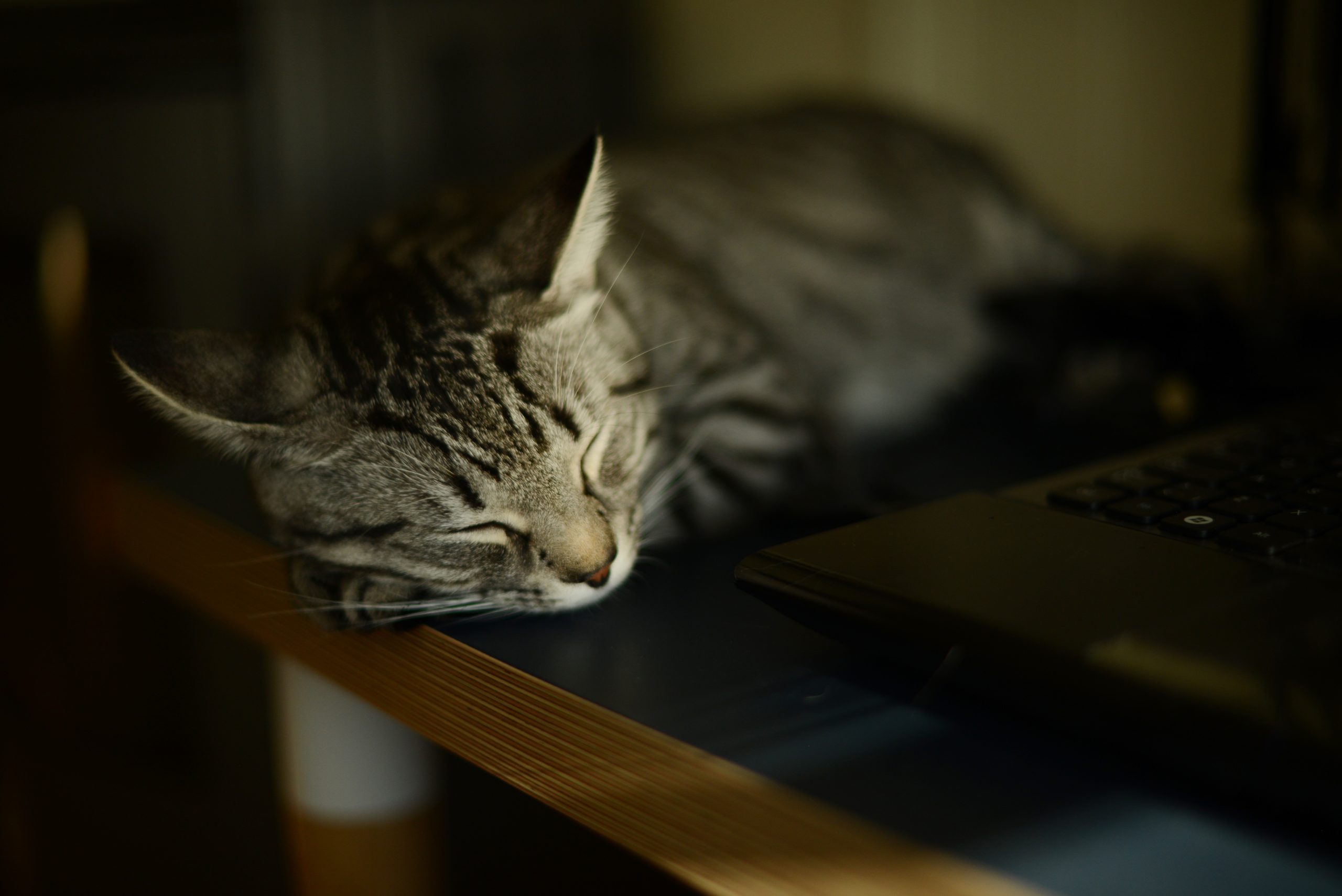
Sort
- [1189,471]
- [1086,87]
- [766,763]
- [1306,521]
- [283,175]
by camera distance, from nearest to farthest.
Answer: [766,763]
[1306,521]
[1189,471]
[1086,87]
[283,175]

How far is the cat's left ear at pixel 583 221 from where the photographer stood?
809 mm

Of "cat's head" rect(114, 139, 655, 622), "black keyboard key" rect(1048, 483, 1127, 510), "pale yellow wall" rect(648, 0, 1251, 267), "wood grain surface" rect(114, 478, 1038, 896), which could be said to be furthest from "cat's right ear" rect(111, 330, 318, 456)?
"pale yellow wall" rect(648, 0, 1251, 267)

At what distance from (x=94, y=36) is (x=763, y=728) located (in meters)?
1.67

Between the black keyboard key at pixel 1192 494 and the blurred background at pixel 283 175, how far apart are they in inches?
24.8

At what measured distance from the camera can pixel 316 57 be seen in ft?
6.17

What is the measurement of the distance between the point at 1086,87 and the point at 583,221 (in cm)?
115

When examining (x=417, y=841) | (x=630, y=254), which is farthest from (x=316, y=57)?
(x=417, y=841)

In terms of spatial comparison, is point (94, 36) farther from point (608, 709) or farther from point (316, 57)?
point (608, 709)

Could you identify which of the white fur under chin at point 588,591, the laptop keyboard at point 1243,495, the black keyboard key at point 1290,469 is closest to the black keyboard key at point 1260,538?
the laptop keyboard at point 1243,495

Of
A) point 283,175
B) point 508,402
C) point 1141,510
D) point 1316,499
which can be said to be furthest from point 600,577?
point 283,175

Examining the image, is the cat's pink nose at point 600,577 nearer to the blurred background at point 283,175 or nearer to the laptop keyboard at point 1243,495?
the laptop keyboard at point 1243,495

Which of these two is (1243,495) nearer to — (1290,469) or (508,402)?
(1290,469)

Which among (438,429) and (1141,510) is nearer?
(1141,510)

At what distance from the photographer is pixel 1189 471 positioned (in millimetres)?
730
